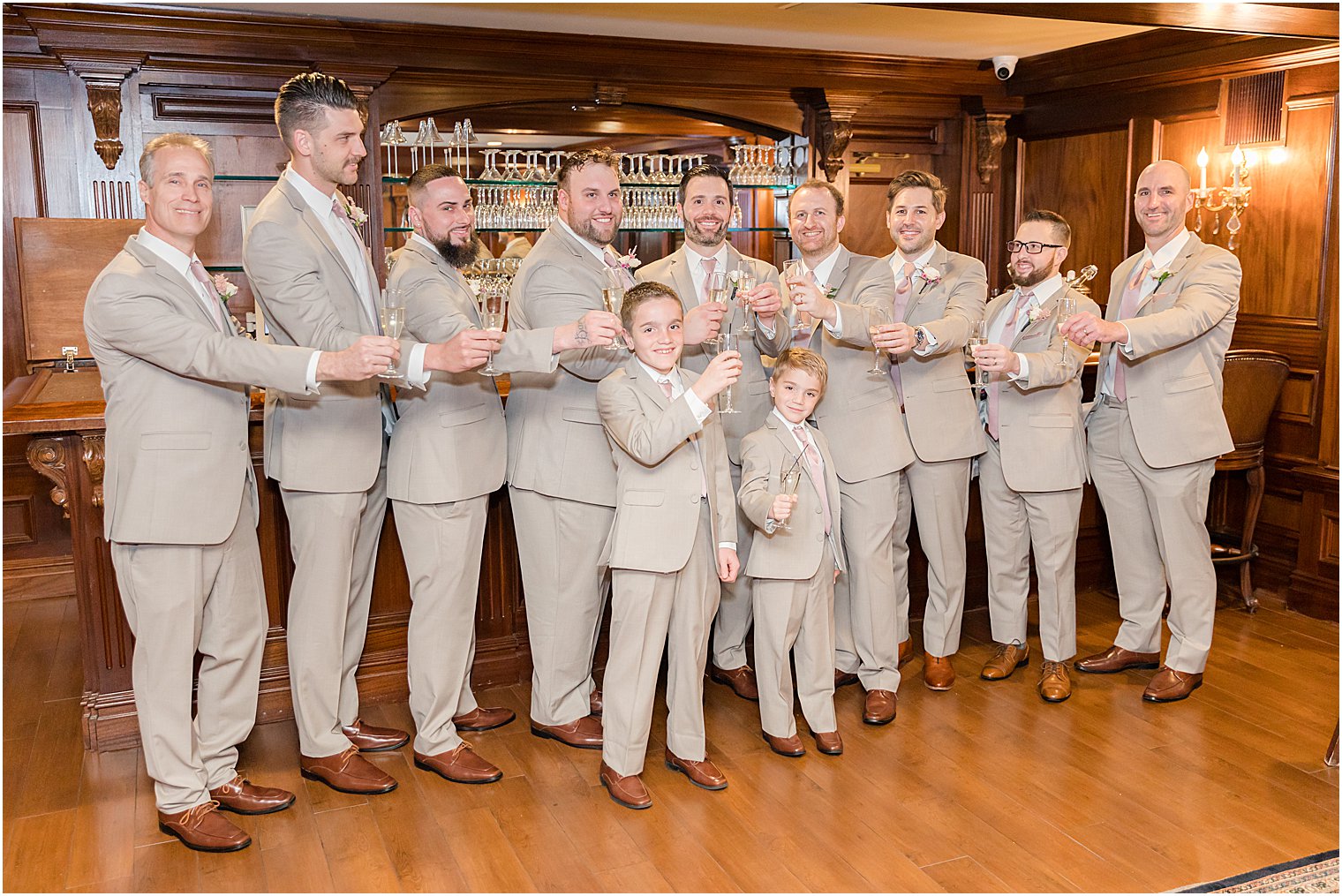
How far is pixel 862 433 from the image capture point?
3.96 metres

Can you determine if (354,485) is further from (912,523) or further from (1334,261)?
(1334,261)

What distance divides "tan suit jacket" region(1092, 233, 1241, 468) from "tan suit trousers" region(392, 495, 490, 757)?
8.09 ft

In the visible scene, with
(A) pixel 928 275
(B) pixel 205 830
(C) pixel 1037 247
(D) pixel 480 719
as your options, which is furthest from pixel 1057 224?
(B) pixel 205 830

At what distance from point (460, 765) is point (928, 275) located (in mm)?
2350

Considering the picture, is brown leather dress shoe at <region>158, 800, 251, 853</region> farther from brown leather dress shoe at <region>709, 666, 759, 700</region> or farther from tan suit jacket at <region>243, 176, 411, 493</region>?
brown leather dress shoe at <region>709, 666, 759, 700</region>

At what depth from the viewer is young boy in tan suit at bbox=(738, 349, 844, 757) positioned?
3.59 meters

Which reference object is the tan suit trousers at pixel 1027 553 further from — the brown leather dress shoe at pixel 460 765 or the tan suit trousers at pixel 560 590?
the brown leather dress shoe at pixel 460 765

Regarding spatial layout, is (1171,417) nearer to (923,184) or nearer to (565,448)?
(923,184)

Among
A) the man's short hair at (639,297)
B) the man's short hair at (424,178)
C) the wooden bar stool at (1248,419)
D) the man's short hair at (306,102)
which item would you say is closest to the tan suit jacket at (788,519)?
the man's short hair at (639,297)

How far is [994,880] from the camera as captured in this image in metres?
2.94

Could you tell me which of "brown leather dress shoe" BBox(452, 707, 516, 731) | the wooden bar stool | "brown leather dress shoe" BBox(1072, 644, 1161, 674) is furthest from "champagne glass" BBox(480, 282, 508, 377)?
the wooden bar stool

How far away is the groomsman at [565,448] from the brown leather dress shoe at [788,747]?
1.92 ft

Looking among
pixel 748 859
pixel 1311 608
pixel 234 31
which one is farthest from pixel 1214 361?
pixel 234 31

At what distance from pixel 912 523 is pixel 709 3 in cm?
278
